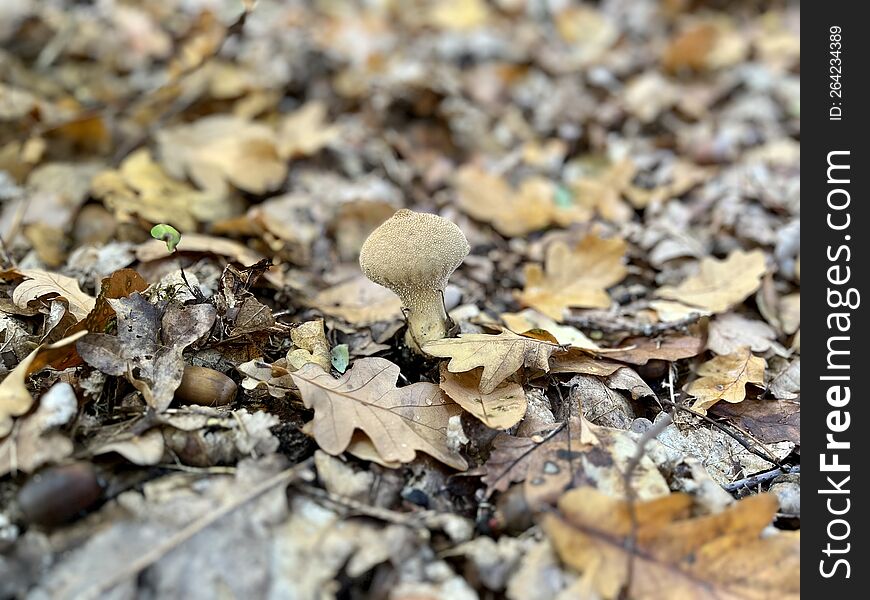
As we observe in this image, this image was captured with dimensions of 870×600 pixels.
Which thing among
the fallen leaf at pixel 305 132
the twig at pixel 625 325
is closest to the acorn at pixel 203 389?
the twig at pixel 625 325

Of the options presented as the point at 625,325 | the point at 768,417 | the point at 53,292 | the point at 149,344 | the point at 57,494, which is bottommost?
the point at 768,417

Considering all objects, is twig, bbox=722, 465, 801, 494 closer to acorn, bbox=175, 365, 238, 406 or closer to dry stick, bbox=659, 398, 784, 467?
dry stick, bbox=659, 398, 784, 467

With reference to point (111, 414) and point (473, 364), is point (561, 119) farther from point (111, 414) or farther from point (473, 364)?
point (111, 414)

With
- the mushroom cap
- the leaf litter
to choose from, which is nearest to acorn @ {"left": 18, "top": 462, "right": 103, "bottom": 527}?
the leaf litter

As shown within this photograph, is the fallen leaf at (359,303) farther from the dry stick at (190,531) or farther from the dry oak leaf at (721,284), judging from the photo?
the dry oak leaf at (721,284)

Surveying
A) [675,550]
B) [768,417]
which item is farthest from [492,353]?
[768,417]

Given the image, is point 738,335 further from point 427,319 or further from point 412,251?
point 412,251
